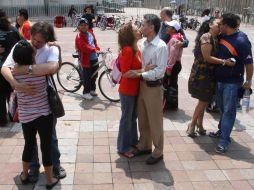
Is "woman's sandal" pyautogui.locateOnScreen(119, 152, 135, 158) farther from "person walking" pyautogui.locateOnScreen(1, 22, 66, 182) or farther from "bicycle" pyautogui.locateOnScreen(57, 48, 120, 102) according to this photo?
"bicycle" pyautogui.locateOnScreen(57, 48, 120, 102)

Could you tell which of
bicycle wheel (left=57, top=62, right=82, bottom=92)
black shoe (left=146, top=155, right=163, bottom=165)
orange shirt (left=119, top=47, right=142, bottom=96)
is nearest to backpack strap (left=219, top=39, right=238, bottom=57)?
orange shirt (left=119, top=47, right=142, bottom=96)

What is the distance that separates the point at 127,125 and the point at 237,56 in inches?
64.3

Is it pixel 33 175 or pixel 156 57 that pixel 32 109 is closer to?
pixel 33 175

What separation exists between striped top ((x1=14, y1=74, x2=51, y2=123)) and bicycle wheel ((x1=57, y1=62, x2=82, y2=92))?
13.2ft

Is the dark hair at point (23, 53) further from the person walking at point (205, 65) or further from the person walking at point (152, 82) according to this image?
the person walking at point (205, 65)

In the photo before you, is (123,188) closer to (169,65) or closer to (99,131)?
(99,131)

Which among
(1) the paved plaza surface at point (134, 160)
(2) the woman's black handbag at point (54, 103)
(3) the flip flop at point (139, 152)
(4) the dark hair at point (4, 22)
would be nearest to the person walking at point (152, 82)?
(3) the flip flop at point (139, 152)

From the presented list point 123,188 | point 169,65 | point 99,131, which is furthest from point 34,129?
point 169,65

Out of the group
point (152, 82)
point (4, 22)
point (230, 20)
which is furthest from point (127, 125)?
point (4, 22)

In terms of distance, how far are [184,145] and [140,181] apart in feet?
3.93

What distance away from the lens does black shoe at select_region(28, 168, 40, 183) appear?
4010mm

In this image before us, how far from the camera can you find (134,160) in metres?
4.61

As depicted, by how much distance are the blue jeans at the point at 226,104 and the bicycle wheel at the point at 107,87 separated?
8.57ft

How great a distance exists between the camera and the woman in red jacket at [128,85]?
13.4 feet
